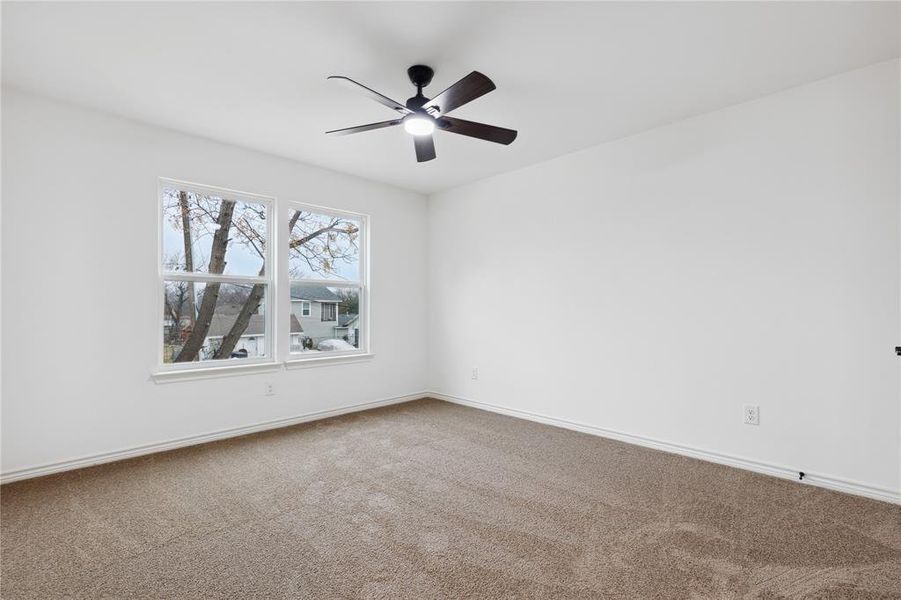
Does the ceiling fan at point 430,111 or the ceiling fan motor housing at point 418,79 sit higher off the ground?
the ceiling fan motor housing at point 418,79

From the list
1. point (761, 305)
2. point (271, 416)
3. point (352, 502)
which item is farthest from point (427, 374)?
point (761, 305)

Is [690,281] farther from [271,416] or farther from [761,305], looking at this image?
[271,416]

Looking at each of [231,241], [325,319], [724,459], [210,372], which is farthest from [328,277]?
[724,459]

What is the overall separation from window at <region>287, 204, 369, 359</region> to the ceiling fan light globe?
80.0 inches

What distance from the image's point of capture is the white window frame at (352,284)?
4.13 m

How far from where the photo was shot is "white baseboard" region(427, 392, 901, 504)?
8.13 ft

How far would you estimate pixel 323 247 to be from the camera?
14.5ft

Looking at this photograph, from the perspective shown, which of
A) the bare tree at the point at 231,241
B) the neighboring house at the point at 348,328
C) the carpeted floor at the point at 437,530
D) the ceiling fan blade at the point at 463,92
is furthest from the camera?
the neighboring house at the point at 348,328

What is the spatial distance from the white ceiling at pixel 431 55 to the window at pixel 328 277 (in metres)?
1.18

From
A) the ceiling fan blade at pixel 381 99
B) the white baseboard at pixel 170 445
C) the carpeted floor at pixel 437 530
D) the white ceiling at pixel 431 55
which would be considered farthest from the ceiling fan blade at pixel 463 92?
the white baseboard at pixel 170 445

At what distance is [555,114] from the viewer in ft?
10.2

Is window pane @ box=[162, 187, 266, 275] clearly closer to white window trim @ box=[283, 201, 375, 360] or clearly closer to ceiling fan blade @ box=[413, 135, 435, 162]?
white window trim @ box=[283, 201, 375, 360]

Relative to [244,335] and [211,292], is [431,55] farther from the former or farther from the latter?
[244,335]

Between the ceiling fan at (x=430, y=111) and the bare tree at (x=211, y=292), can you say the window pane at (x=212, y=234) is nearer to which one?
the bare tree at (x=211, y=292)
